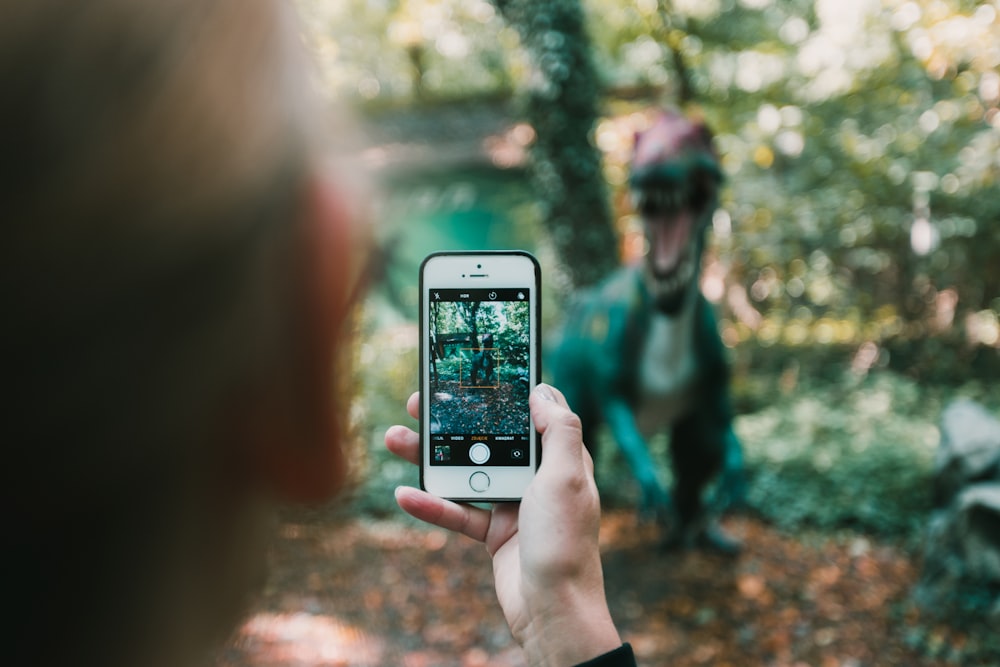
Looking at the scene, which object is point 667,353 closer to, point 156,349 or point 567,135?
point 567,135

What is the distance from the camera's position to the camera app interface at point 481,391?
83 cm

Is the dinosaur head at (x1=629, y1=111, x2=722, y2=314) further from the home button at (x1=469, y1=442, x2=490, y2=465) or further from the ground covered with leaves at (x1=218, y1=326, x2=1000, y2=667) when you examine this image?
the home button at (x1=469, y1=442, x2=490, y2=465)

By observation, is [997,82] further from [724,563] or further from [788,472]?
[724,563]

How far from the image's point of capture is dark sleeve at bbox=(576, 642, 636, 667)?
0.59m

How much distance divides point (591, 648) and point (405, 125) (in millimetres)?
3876

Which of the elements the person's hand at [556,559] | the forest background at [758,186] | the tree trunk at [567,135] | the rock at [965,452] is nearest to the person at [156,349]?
the person's hand at [556,559]

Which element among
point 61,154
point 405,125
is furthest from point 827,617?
point 405,125

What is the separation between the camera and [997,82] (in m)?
3.22

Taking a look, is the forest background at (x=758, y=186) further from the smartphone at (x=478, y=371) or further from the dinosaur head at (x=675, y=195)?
the smartphone at (x=478, y=371)

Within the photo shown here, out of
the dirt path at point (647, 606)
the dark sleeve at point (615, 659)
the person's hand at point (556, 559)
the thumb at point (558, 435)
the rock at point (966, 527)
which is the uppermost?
the thumb at point (558, 435)

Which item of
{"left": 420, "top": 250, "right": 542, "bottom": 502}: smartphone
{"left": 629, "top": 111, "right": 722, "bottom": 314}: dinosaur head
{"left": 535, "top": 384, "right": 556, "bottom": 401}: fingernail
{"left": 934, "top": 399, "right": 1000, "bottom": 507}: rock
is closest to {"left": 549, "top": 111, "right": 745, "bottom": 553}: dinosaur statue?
{"left": 629, "top": 111, "right": 722, "bottom": 314}: dinosaur head

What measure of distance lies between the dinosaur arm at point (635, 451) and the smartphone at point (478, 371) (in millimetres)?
1691

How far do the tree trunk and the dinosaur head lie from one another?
0.82 metres

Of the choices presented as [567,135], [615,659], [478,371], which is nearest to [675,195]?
[567,135]
